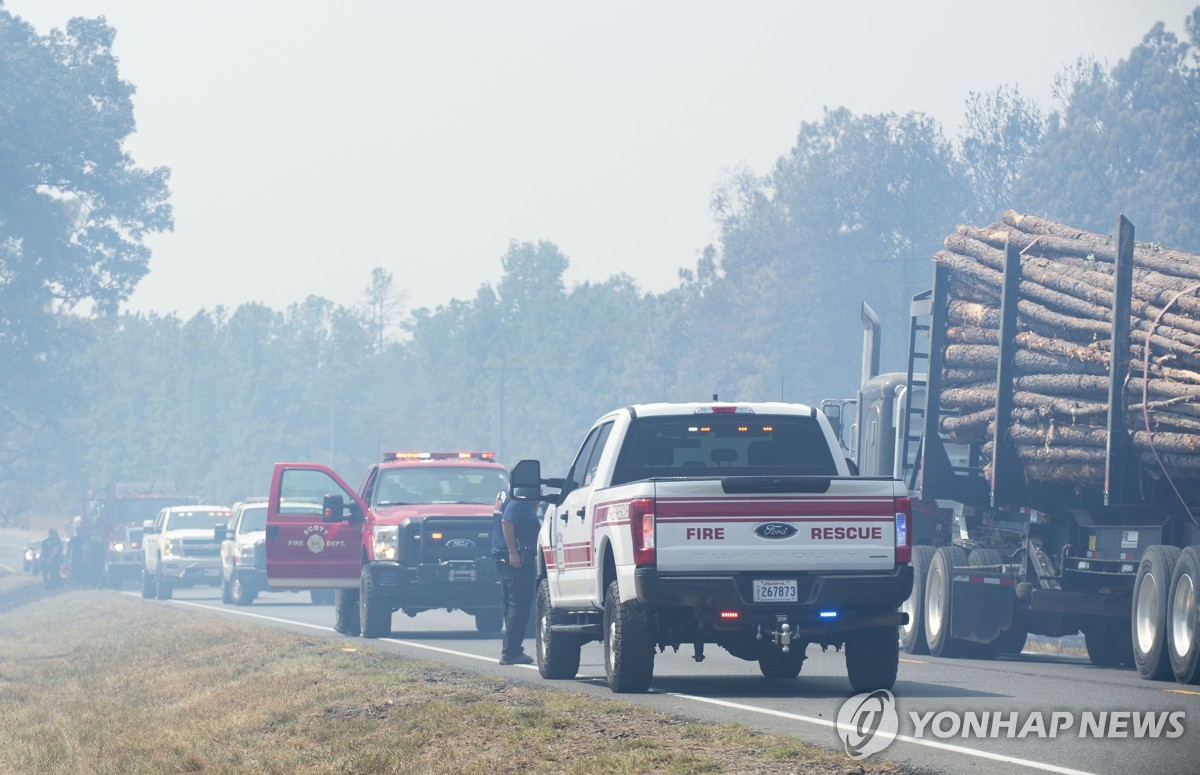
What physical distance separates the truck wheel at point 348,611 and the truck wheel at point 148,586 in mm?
21332

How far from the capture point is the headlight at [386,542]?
79.8ft

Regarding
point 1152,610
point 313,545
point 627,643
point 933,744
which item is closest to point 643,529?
point 627,643

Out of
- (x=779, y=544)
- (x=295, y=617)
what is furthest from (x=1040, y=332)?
(x=295, y=617)

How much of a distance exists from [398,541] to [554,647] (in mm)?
8081

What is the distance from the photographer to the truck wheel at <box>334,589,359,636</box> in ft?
86.3

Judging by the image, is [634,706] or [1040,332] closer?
[634,706]

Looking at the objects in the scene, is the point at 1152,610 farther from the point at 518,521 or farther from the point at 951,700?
the point at 518,521

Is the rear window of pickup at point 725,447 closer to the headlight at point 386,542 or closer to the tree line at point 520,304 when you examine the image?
the headlight at point 386,542

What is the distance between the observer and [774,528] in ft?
43.8

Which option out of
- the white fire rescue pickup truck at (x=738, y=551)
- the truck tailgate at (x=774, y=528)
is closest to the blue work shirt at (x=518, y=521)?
the white fire rescue pickup truck at (x=738, y=551)

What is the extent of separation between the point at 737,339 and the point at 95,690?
80.0 metres

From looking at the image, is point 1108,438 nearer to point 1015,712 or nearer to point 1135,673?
point 1135,673

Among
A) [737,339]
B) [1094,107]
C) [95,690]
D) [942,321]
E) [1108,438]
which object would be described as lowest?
[95,690]

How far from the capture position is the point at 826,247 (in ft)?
322
